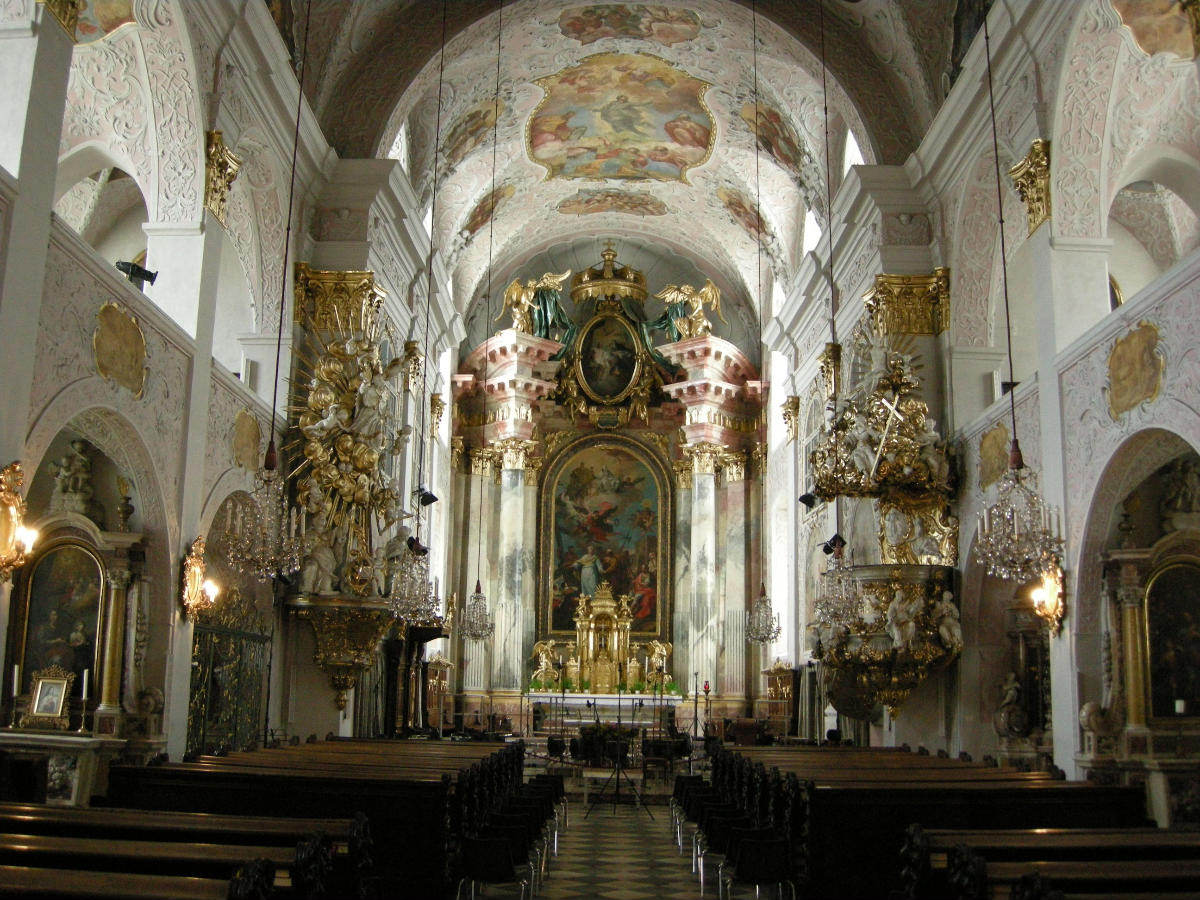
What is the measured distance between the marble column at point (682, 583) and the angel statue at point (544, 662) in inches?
→ 104

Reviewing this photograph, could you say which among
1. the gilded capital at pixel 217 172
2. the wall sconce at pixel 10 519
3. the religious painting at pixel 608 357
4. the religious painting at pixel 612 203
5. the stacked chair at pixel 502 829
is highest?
the religious painting at pixel 612 203

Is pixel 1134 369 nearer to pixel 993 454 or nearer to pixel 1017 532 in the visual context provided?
pixel 1017 532

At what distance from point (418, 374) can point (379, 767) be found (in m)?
10.9

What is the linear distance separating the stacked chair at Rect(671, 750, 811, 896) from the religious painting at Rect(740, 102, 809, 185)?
10933 mm

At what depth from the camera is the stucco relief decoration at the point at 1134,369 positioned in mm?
9664

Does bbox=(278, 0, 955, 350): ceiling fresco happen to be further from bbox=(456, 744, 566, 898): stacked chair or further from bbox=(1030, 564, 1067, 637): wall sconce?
bbox=(456, 744, 566, 898): stacked chair

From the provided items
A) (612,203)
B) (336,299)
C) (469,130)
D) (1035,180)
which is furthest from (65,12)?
(612,203)

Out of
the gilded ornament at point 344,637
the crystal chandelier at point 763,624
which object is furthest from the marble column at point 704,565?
the gilded ornament at point 344,637

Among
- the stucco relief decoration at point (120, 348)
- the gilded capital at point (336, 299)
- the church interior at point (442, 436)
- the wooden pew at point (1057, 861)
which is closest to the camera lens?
the wooden pew at point (1057, 861)

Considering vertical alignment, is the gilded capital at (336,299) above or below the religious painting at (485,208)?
below

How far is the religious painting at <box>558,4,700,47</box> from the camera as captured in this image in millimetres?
18172

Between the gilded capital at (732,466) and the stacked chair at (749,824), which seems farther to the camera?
the gilded capital at (732,466)

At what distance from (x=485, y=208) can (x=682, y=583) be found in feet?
30.1

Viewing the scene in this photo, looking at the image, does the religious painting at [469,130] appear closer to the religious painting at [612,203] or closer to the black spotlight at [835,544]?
the religious painting at [612,203]
